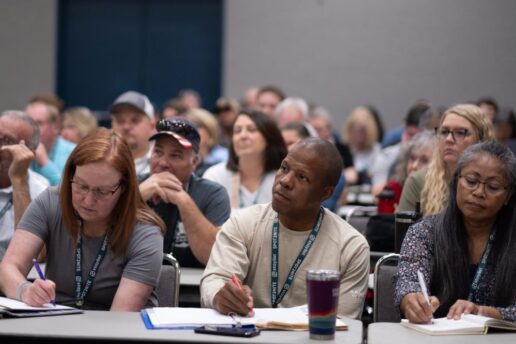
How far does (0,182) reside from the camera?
4.64 meters

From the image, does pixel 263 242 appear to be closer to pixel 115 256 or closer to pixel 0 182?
pixel 115 256

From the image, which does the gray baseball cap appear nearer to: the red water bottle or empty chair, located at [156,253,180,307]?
the red water bottle

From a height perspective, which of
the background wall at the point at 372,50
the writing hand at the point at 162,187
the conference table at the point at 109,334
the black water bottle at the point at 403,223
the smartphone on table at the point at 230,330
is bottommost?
the conference table at the point at 109,334

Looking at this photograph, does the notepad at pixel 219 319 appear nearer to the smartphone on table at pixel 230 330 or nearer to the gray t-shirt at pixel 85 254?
the smartphone on table at pixel 230 330

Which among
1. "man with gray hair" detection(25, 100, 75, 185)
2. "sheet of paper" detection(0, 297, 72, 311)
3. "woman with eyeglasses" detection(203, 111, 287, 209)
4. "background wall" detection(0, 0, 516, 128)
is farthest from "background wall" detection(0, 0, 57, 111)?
"sheet of paper" detection(0, 297, 72, 311)

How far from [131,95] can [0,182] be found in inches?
57.9

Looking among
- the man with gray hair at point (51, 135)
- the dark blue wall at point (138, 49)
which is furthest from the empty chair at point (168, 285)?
the dark blue wall at point (138, 49)

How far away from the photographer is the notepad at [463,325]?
113 inches

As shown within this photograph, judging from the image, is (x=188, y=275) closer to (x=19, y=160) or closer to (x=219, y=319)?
(x=19, y=160)

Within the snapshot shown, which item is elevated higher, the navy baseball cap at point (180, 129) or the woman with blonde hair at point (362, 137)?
the navy baseball cap at point (180, 129)

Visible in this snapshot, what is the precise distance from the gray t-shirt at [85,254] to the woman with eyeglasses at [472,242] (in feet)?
3.27

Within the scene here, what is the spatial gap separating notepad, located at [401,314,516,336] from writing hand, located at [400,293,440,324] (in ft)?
0.09

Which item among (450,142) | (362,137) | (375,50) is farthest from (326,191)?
(375,50)

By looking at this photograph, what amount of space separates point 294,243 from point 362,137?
6.97m
